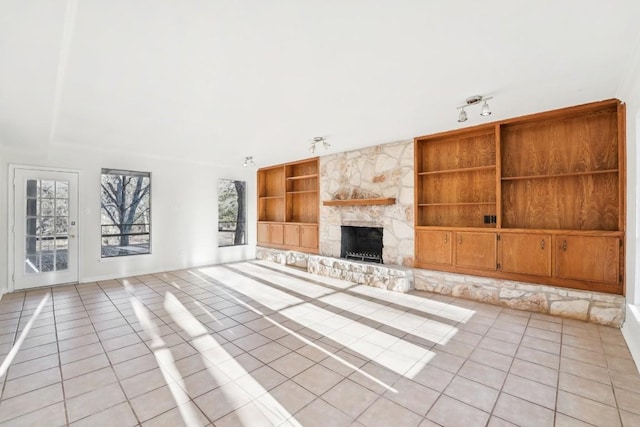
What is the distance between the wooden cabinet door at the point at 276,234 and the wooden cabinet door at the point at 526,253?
477cm

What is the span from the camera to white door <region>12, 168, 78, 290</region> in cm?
485

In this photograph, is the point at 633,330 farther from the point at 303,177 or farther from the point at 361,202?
the point at 303,177

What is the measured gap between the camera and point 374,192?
18.3 feet

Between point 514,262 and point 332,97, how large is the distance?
326cm

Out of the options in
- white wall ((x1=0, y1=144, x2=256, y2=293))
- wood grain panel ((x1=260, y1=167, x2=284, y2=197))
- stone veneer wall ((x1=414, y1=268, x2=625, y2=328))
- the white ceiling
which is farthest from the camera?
wood grain panel ((x1=260, y1=167, x2=284, y2=197))

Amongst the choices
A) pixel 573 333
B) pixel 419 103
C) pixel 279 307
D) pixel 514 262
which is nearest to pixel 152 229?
pixel 279 307

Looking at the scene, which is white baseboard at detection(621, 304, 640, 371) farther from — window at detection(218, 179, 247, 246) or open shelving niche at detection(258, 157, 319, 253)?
window at detection(218, 179, 247, 246)

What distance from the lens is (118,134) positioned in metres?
4.54

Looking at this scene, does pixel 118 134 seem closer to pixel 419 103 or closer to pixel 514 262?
pixel 419 103

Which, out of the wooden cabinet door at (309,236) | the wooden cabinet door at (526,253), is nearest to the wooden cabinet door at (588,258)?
the wooden cabinet door at (526,253)

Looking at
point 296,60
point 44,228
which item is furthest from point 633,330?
point 44,228

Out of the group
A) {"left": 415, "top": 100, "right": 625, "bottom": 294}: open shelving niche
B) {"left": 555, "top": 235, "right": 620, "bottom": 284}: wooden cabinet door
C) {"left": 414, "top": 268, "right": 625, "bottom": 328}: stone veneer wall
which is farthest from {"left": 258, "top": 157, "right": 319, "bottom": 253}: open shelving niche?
{"left": 555, "top": 235, "right": 620, "bottom": 284}: wooden cabinet door

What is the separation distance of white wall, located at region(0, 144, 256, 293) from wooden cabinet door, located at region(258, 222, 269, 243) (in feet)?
0.66

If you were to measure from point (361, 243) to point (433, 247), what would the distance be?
1494mm
